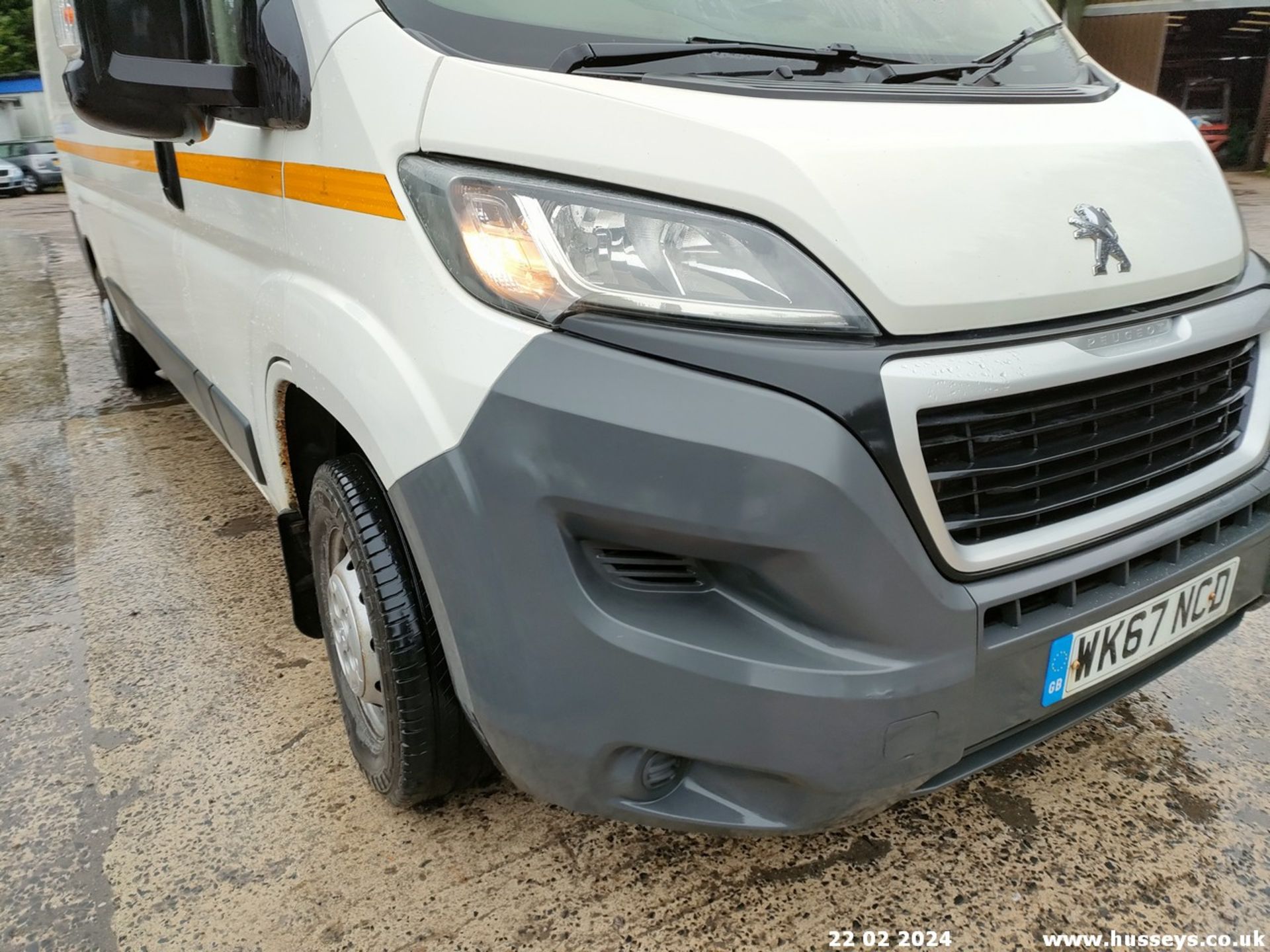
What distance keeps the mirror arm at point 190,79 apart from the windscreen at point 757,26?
0.37 meters

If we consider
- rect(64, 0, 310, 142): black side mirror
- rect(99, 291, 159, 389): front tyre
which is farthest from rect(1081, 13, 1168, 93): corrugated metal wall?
rect(64, 0, 310, 142): black side mirror

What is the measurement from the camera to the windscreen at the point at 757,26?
147 centimetres

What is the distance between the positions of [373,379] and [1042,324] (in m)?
0.99

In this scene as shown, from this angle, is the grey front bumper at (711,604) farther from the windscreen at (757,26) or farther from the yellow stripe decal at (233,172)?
the yellow stripe decal at (233,172)

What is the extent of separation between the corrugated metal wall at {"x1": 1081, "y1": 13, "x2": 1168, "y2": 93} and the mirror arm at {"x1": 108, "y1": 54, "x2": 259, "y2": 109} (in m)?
19.7

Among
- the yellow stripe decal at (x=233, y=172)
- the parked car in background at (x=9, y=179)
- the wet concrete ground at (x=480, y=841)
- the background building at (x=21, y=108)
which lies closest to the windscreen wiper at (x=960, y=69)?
the yellow stripe decal at (x=233, y=172)

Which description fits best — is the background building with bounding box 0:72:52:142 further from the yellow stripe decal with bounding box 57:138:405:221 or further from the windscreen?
the windscreen

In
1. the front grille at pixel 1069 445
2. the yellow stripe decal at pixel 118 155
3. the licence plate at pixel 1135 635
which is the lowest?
the licence plate at pixel 1135 635

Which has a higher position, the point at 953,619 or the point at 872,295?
the point at 872,295

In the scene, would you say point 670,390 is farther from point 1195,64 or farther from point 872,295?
point 1195,64

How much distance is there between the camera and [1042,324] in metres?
1.36

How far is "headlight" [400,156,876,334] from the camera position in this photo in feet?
4.12

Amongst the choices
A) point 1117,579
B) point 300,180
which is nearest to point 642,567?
point 1117,579

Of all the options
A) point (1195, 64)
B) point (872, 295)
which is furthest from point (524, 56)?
point (1195, 64)
